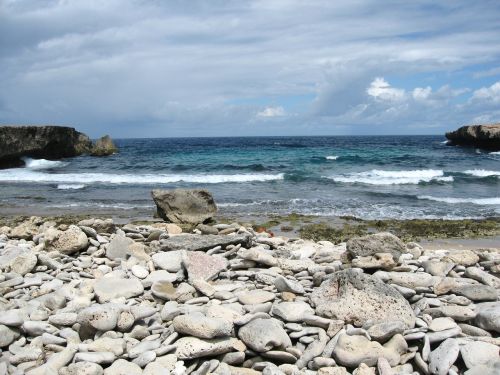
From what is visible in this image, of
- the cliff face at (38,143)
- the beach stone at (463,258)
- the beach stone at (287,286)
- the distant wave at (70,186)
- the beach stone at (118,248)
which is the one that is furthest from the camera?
the cliff face at (38,143)

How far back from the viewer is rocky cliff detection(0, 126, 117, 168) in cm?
3935

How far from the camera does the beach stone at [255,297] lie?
20.1 ft

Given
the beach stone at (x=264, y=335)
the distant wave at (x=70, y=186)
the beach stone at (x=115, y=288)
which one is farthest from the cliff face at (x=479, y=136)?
the beach stone at (x=264, y=335)

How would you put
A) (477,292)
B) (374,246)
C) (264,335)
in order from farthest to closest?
(374,246), (477,292), (264,335)

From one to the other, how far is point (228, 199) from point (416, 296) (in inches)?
592

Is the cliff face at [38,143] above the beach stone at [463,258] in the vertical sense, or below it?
above

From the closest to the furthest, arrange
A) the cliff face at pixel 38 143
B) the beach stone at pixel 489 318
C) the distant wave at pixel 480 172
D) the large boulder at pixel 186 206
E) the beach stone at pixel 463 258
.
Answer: the beach stone at pixel 489 318, the beach stone at pixel 463 258, the large boulder at pixel 186 206, the distant wave at pixel 480 172, the cliff face at pixel 38 143

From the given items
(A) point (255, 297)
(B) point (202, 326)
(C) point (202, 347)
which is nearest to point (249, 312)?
(A) point (255, 297)

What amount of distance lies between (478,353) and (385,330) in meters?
0.89

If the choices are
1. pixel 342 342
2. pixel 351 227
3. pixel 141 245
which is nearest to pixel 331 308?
pixel 342 342

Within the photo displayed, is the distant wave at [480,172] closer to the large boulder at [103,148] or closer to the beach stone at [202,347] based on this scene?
the beach stone at [202,347]

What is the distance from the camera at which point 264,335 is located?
203 inches

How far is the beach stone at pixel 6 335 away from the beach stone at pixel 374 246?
182 inches

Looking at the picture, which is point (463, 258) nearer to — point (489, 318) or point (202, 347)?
point (489, 318)
